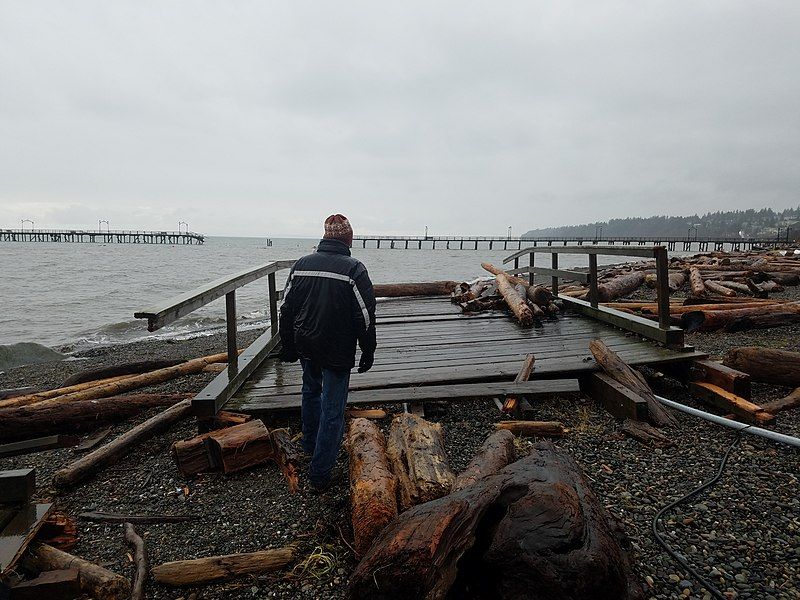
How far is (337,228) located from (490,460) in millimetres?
1982

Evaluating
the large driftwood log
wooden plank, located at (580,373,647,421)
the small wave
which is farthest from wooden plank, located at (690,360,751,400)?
the small wave

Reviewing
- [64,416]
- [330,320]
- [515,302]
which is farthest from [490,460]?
[515,302]

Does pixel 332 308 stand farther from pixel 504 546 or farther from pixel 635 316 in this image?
pixel 635 316

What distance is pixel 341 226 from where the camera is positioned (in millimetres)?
3496

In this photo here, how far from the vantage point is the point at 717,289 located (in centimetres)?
1164

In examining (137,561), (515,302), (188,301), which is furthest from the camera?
(515,302)

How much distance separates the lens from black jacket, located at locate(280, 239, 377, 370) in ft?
10.9

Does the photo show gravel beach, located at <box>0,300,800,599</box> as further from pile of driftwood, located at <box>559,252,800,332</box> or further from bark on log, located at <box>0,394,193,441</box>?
pile of driftwood, located at <box>559,252,800,332</box>

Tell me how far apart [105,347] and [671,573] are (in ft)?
43.7

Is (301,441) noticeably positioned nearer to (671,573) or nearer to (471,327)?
(671,573)

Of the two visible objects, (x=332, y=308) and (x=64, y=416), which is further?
(x=64, y=416)

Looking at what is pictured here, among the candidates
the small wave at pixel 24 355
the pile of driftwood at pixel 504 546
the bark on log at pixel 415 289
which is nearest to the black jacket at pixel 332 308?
the pile of driftwood at pixel 504 546

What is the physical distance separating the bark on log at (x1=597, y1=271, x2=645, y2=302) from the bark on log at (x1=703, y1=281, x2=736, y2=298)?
1.73 m

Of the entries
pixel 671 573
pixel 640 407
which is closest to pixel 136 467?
pixel 671 573
